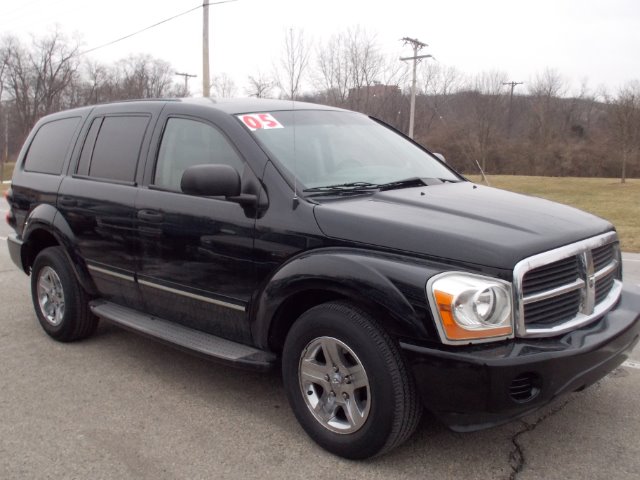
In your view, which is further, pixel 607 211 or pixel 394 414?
pixel 607 211

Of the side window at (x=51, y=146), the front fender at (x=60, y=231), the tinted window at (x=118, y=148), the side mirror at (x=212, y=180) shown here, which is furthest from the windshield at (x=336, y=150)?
the side window at (x=51, y=146)

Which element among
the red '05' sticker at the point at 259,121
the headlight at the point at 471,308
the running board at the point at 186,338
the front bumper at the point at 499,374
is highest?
the red '05' sticker at the point at 259,121

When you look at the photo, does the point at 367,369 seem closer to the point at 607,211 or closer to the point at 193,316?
the point at 193,316

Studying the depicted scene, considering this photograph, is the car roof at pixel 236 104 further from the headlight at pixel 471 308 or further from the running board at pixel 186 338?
the headlight at pixel 471 308

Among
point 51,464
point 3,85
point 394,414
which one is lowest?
point 51,464

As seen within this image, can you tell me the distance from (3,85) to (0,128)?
862 centimetres

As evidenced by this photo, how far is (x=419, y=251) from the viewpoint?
9.07 feet

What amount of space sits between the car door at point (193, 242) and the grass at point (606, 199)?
5.92 m

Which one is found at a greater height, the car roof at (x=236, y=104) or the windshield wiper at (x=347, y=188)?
the car roof at (x=236, y=104)

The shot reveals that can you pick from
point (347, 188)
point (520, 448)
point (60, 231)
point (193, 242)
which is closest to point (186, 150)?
point (193, 242)

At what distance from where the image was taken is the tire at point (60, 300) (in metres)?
A: 4.70

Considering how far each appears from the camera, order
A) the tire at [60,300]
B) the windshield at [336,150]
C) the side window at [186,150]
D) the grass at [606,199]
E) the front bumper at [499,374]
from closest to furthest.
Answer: the front bumper at [499,374] → the windshield at [336,150] → the side window at [186,150] → the tire at [60,300] → the grass at [606,199]

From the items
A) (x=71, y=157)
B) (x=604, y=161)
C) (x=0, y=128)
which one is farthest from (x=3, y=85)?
(x=71, y=157)

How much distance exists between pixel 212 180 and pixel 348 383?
129 centimetres
